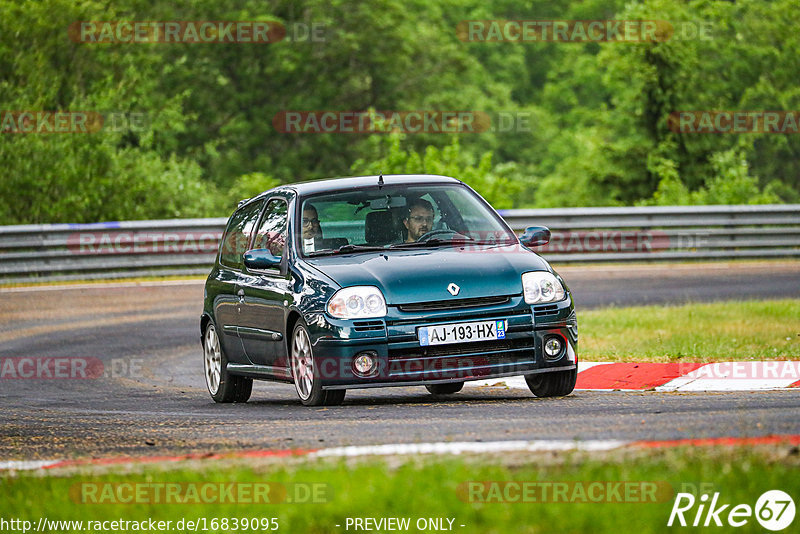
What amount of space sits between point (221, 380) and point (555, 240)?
13.5m

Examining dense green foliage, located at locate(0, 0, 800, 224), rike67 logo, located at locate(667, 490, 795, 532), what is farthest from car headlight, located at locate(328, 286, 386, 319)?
dense green foliage, located at locate(0, 0, 800, 224)

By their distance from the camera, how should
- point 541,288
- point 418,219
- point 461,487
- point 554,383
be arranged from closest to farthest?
point 461,487 → point 541,288 → point 554,383 → point 418,219

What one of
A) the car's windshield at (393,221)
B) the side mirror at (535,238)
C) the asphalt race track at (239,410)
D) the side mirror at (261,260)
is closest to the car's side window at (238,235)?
the side mirror at (261,260)

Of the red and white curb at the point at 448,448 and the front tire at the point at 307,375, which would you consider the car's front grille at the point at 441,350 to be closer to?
the front tire at the point at 307,375

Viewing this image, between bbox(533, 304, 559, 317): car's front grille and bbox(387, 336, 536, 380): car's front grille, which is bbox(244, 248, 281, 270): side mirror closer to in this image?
bbox(387, 336, 536, 380): car's front grille

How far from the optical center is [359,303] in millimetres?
9359

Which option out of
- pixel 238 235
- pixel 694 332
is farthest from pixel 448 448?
pixel 694 332

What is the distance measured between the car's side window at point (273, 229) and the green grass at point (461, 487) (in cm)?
427

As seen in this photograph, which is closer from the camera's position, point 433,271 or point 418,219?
point 433,271

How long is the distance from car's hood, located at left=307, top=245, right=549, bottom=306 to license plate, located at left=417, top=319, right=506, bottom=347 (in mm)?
185

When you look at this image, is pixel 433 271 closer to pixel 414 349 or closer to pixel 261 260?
pixel 414 349

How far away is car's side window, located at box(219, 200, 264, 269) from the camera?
37.6 feet

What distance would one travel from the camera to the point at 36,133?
28.2 m

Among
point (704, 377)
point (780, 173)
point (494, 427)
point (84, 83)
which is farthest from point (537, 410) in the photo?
point (780, 173)
